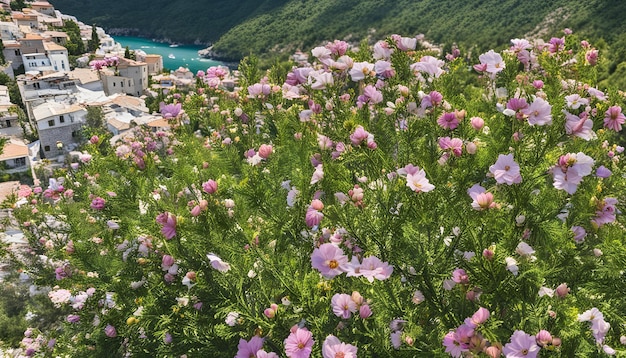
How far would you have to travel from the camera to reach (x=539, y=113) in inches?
97.9

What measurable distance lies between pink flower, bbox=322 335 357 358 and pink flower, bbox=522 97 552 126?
168cm

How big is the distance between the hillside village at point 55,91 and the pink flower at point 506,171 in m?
18.4

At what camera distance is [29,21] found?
5088 cm

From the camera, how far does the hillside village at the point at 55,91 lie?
28.5 metres

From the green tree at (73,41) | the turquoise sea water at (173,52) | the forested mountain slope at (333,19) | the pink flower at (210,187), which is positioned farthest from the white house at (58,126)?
the turquoise sea water at (173,52)

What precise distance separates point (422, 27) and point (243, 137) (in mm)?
66160

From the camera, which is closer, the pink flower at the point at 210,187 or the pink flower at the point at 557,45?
the pink flower at the point at 210,187

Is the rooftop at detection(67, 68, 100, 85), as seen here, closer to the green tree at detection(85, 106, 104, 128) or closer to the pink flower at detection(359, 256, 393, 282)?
the green tree at detection(85, 106, 104, 128)

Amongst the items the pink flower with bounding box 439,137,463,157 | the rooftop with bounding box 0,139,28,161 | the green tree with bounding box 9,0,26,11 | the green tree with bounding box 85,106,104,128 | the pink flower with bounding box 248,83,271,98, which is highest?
the pink flower with bounding box 439,137,463,157

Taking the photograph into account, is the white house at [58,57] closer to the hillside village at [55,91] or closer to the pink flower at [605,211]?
the hillside village at [55,91]

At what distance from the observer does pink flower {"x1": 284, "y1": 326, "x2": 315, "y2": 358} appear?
7.00 ft

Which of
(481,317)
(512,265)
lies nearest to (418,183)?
(512,265)

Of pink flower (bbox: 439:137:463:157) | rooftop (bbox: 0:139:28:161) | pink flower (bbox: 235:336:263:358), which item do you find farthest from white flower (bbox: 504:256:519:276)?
rooftop (bbox: 0:139:28:161)

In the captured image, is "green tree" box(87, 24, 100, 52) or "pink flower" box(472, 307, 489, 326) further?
"green tree" box(87, 24, 100, 52)
